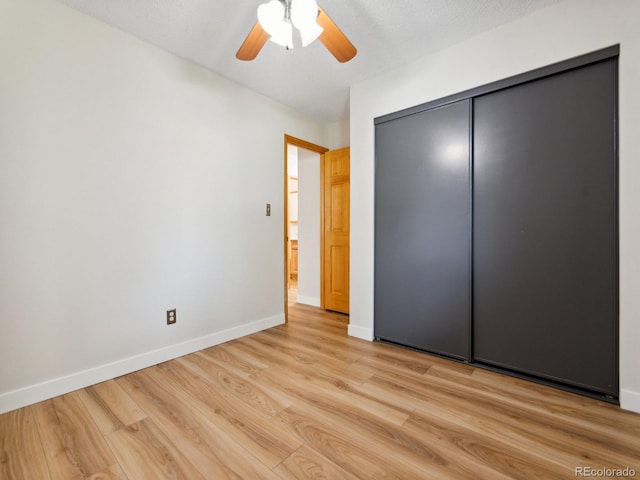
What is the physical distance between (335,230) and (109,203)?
7.60 feet

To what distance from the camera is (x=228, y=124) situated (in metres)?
2.71

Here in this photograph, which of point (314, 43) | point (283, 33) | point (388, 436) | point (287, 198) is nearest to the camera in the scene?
point (388, 436)

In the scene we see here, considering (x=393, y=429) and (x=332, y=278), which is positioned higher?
(x=332, y=278)

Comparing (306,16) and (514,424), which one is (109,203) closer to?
(306,16)

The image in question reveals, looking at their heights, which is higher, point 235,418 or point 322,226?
point 322,226

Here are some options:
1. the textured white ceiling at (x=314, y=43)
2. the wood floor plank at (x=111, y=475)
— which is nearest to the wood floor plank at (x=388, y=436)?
the wood floor plank at (x=111, y=475)

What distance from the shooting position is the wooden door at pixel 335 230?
3527mm

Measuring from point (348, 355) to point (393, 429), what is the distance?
36.1 inches

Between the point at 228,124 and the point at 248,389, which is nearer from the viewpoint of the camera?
the point at 248,389

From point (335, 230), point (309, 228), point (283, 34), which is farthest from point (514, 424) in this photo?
point (309, 228)

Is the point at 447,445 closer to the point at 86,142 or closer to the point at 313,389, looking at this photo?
the point at 313,389

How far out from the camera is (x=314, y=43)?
7.19 feet

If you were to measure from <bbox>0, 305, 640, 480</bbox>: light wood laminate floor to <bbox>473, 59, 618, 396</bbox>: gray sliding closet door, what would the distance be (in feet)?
0.80

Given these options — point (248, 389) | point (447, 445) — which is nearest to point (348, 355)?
point (248, 389)
